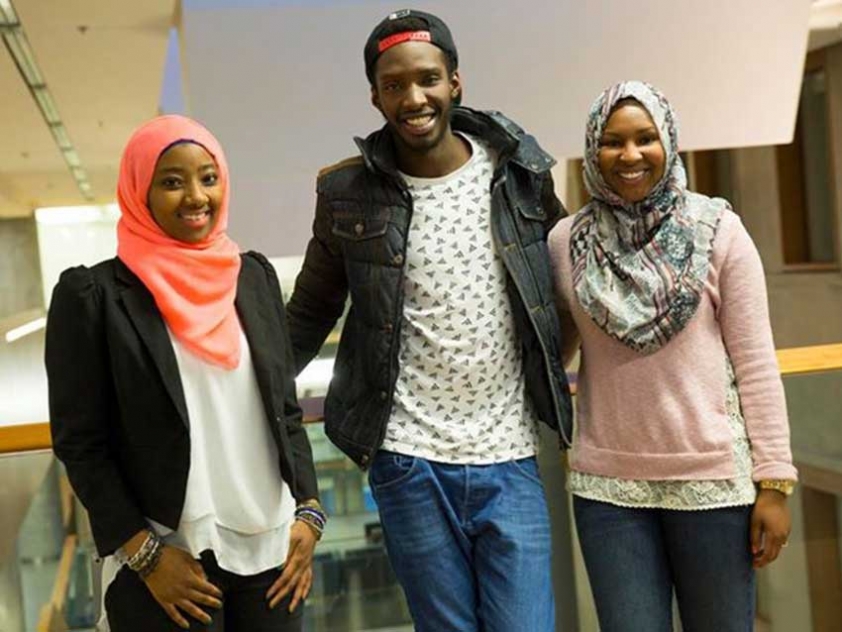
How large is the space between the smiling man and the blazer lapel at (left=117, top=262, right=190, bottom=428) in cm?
39

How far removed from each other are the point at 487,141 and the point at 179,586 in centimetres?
91

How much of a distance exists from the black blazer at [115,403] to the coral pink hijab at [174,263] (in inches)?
1.2

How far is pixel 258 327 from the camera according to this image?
1.63 metres

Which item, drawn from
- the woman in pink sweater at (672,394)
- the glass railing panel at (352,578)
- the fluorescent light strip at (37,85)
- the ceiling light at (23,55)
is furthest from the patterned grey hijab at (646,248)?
the ceiling light at (23,55)

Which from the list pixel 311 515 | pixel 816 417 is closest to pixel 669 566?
pixel 311 515

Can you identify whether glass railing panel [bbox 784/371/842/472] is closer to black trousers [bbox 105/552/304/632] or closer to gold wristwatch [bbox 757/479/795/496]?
gold wristwatch [bbox 757/479/795/496]

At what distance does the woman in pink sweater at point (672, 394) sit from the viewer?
176 cm

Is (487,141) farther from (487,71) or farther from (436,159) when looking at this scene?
(487,71)

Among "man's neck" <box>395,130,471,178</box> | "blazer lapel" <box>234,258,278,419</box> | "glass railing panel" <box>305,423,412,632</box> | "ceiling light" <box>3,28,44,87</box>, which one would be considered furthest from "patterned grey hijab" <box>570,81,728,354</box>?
"ceiling light" <box>3,28,44,87</box>

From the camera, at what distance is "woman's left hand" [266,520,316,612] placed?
63.1 inches

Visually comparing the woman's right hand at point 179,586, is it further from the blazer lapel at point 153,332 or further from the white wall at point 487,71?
the white wall at point 487,71

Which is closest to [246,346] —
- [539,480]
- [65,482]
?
[539,480]

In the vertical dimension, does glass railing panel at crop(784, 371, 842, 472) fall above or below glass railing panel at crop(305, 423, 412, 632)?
above

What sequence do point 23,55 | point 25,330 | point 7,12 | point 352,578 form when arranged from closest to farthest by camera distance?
1. point 352,578
2. point 7,12
3. point 23,55
4. point 25,330
